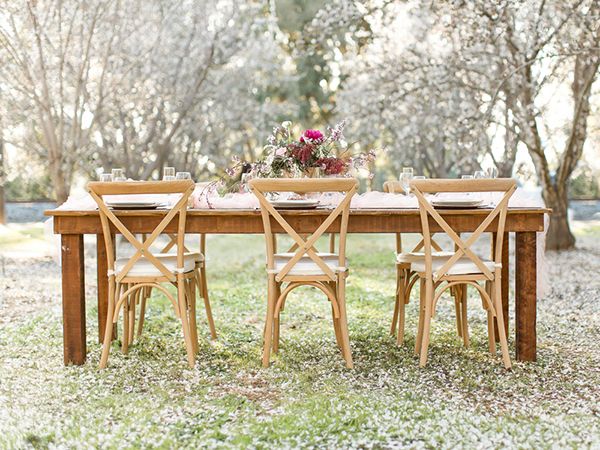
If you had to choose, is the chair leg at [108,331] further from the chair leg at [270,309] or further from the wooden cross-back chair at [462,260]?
the wooden cross-back chair at [462,260]

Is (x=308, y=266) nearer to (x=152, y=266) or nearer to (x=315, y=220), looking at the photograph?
(x=315, y=220)

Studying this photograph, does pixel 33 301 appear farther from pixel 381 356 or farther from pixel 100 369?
pixel 381 356

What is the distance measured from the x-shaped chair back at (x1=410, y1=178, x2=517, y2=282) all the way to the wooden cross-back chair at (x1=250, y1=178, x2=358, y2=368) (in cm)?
42

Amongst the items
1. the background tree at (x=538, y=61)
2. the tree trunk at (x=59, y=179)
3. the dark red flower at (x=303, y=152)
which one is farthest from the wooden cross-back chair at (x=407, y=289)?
the tree trunk at (x=59, y=179)

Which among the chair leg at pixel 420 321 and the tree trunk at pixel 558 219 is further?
the tree trunk at pixel 558 219

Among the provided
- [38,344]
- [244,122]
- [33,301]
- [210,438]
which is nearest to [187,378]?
[210,438]

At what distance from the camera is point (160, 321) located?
19.4 feet

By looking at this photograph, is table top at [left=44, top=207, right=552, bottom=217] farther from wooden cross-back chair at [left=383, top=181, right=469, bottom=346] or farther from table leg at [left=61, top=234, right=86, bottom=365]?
wooden cross-back chair at [left=383, top=181, right=469, bottom=346]

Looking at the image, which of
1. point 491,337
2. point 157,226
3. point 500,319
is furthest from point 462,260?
point 157,226

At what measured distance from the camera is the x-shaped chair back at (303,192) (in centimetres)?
409

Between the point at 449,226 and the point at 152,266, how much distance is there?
1788 millimetres

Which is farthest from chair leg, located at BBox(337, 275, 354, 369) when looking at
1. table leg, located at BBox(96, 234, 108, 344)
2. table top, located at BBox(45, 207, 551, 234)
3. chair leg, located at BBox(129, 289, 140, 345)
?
table leg, located at BBox(96, 234, 108, 344)

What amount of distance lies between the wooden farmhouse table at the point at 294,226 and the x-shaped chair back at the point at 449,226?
105 millimetres

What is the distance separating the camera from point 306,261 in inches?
176
